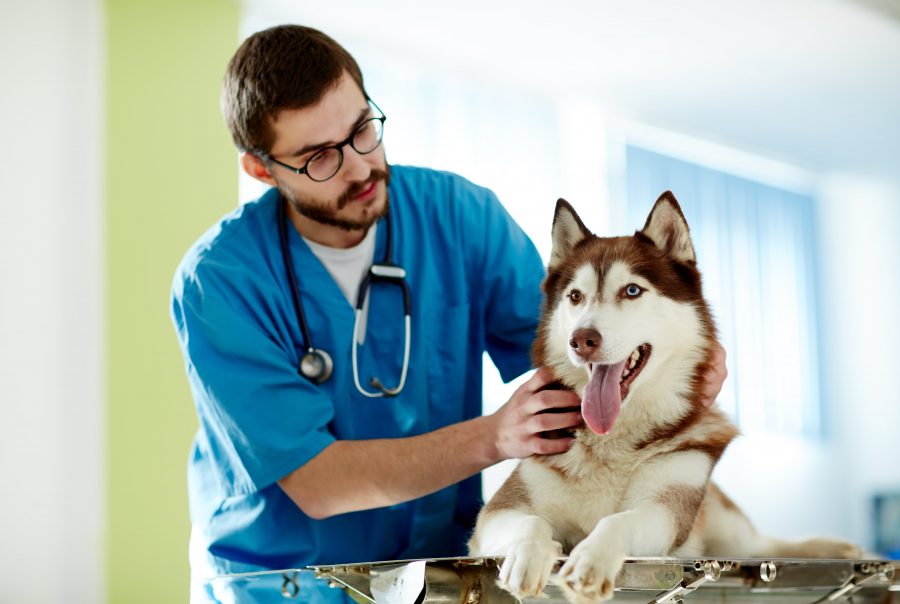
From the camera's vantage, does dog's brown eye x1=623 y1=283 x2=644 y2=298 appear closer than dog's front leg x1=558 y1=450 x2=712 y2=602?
→ No

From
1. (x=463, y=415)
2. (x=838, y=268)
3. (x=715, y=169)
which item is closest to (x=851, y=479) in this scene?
(x=838, y=268)

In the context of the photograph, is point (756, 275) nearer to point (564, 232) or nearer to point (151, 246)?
point (151, 246)

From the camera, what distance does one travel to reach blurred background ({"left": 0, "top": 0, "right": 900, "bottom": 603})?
128 inches

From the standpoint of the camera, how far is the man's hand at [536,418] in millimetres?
1248

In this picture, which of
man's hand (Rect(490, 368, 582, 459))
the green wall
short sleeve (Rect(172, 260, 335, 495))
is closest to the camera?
man's hand (Rect(490, 368, 582, 459))

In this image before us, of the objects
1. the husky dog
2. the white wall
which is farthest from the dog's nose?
the white wall

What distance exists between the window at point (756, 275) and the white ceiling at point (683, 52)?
41cm

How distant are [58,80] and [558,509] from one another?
2867 millimetres

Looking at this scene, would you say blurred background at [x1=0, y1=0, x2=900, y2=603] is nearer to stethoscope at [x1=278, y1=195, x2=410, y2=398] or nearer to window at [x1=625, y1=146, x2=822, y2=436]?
window at [x1=625, y1=146, x2=822, y2=436]

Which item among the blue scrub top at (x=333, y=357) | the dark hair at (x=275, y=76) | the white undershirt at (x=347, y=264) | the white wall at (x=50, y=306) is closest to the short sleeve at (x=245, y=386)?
the blue scrub top at (x=333, y=357)

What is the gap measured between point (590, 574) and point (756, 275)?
5488mm

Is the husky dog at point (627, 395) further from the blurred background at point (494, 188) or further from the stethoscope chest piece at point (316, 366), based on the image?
the stethoscope chest piece at point (316, 366)

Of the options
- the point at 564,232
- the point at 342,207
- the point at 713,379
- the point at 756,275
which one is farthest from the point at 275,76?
the point at 756,275

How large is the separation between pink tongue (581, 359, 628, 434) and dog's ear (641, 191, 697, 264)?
18 cm
